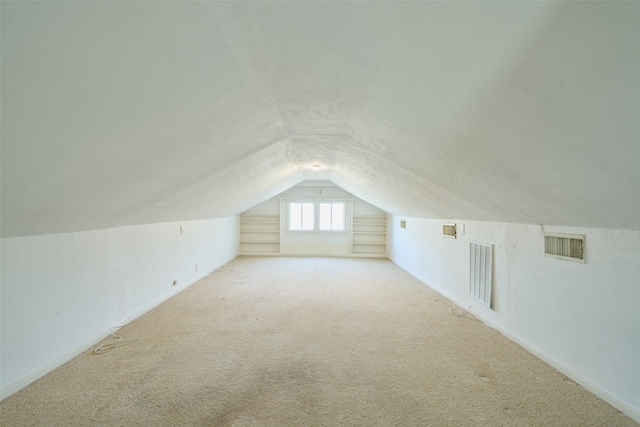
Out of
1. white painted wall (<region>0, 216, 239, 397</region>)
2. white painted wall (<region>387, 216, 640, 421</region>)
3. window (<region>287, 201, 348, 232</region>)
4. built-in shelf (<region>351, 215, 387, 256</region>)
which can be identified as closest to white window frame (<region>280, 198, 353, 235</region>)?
window (<region>287, 201, 348, 232</region>)

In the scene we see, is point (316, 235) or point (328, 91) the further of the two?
point (316, 235)

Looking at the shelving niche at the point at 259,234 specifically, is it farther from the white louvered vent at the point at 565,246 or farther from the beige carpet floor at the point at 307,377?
the white louvered vent at the point at 565,246

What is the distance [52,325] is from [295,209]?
697cm

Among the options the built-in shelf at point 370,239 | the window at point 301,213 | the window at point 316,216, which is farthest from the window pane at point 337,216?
the window at point 301,213

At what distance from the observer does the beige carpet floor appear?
77.0 inches

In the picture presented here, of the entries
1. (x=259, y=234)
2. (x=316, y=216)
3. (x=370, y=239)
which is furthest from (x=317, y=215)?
(x=259, y=234)

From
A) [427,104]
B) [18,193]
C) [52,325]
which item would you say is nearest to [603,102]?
[427,104]

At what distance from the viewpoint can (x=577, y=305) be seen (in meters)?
2.37

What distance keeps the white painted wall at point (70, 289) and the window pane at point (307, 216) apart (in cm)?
497

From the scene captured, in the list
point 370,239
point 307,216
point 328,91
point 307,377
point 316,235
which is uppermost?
point 328,91

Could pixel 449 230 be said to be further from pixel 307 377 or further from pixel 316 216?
pixel 316 216

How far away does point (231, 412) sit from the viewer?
6.53ft

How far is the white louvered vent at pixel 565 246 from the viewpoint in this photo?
7.75 ft

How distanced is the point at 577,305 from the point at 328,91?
8.25 ft
